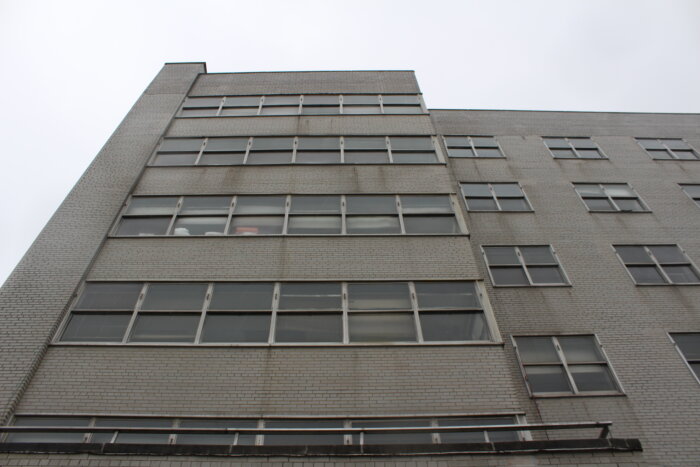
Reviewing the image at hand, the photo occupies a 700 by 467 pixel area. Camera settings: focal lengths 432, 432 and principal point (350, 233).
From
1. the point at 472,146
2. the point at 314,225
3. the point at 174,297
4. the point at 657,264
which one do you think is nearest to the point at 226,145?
the point at 314,225

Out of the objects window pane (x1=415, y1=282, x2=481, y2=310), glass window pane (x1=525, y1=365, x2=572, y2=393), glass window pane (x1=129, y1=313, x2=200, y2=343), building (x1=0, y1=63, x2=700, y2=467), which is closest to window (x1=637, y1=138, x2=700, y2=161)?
building (x1=0, y1=63, x2=700, y2=467)

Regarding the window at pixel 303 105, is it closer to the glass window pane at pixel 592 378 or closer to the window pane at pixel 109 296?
the window pane at pixel 109 296

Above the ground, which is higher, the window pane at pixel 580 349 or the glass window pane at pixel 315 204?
the glass window pane at pixel 315 204

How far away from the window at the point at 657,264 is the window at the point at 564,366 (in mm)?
3167

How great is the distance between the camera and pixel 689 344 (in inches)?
415

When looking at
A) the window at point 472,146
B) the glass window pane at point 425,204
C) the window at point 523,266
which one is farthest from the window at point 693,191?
the glass window pane at point 425,204

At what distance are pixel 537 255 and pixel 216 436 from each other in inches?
396

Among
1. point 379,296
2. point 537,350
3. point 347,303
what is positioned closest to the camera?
point 347,303

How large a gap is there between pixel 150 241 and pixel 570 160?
1522 cm

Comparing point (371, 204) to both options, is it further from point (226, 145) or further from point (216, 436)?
point (216, 436)

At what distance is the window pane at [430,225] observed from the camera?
1112 centimetres

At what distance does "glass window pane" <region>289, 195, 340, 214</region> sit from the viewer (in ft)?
38.6

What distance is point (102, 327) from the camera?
350 inches

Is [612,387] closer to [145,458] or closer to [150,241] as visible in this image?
[145,458]
